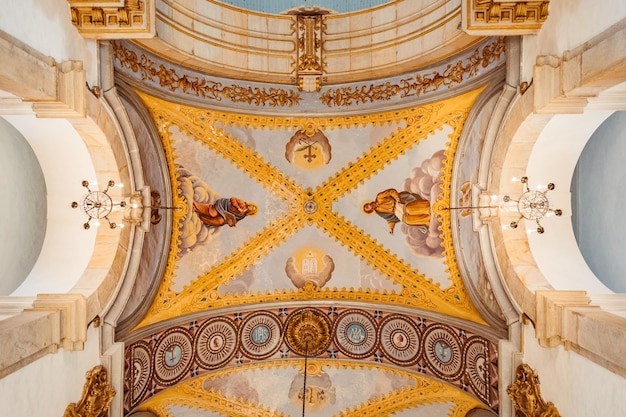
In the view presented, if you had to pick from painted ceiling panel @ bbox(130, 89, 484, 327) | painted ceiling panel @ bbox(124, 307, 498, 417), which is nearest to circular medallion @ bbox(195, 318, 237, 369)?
painted ceiling panel @ bbox(124, 307, 498, 417)

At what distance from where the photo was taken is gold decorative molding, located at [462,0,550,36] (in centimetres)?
580

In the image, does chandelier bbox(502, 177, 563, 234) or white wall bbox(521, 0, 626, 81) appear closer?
white wall bbox(521, 0, 626, 81)

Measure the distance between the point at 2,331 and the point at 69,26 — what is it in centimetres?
344

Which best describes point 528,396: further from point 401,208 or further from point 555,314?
point 401,208

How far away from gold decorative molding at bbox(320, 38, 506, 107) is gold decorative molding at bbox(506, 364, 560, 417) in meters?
4.00

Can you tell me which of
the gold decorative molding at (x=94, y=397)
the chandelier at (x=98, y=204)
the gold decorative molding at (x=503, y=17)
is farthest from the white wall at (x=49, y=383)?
the gold decorative molding at (x=503, y=17)

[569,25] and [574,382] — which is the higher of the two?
[569,25]

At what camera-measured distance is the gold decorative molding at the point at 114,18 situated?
5855mm

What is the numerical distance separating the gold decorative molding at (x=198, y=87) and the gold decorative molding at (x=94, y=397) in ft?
13.1

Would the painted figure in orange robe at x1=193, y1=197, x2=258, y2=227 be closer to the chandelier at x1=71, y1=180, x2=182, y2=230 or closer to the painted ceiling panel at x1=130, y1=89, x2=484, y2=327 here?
the painted ceiling panel at x1=130, y1=89, x2=484, y2=327

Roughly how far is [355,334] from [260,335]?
1636 millimetres

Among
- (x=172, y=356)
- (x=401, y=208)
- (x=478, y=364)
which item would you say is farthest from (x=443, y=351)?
(x=172, y=356)

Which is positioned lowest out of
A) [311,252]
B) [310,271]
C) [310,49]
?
[310,271]

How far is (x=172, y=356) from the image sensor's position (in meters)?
7.93
